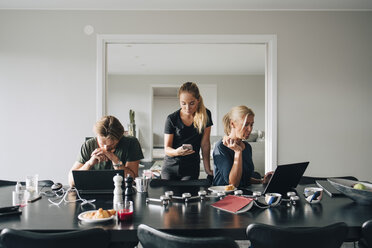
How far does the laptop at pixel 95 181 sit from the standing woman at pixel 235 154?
76cm

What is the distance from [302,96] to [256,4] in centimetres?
120

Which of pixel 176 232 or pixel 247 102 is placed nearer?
pixel 176 232

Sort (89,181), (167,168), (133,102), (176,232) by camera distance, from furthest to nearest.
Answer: (133,102) < (167,168) < (89,181) < (176,232)

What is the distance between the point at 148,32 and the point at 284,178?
2.44m

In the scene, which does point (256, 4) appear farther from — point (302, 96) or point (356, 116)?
point (356, 116)

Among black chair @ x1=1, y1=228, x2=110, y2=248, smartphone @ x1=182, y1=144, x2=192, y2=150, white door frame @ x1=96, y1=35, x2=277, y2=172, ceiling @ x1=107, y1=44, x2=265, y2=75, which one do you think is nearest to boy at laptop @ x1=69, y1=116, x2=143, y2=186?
smartphone @ x1=182, y1=144, x2=192, y2=150

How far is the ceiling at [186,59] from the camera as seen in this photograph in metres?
6.09

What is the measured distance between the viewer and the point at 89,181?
1817 mm

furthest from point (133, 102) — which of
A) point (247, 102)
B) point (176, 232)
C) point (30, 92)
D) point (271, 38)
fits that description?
point (176, 232)

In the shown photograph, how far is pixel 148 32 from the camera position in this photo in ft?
11.3

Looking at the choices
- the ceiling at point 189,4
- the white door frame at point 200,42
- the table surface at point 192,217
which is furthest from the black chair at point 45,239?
the ceiling at point 189,4

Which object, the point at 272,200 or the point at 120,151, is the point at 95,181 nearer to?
the point at 120,151

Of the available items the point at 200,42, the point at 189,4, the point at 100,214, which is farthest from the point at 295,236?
the point at 189,4

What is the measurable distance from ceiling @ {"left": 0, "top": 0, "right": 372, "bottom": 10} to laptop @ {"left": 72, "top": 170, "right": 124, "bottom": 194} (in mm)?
2175
